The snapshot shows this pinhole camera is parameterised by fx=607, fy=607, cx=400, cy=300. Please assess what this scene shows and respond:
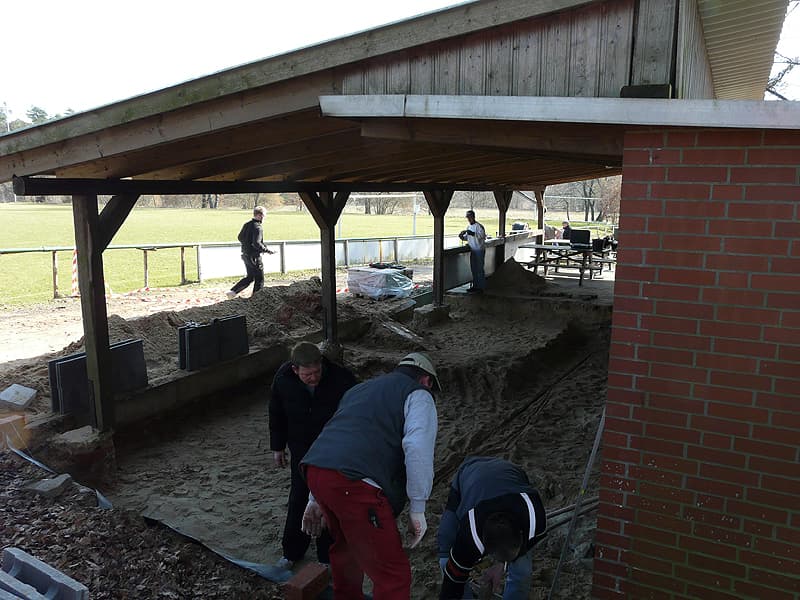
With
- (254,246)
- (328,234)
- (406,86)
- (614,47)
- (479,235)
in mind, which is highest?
(614,47)

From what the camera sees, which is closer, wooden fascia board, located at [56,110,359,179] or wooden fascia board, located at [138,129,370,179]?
wooden fascia board, located at [56,110,359,179]

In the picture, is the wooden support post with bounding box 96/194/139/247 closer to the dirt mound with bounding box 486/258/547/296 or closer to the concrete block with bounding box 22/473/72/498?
the concrete block with bounding box 22/473/72/498

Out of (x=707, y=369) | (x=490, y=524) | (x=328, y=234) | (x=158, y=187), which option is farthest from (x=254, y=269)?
(x=707, y=369)

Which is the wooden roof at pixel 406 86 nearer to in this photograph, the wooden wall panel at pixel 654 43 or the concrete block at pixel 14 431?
the wooden wall panel at pixel 654 43

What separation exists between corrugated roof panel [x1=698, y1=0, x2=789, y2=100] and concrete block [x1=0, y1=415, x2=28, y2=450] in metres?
7.14

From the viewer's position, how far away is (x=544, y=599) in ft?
13.3

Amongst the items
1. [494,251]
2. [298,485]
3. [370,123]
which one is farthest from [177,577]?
[494,251]

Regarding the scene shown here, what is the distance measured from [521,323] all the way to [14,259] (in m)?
21.7

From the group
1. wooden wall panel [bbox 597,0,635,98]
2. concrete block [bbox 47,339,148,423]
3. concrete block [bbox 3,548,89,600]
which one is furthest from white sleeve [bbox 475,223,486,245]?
concrete block [bbox 3,548,89,600]

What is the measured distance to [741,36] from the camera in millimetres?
6676

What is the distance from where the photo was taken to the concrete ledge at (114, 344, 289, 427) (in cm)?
695

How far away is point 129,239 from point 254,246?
993 inches

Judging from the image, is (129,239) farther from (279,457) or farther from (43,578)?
(43,578)

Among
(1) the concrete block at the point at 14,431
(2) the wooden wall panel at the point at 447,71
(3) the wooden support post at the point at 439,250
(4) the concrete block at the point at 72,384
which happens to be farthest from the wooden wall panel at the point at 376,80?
(3) the wooden support post at the point at 439,250
